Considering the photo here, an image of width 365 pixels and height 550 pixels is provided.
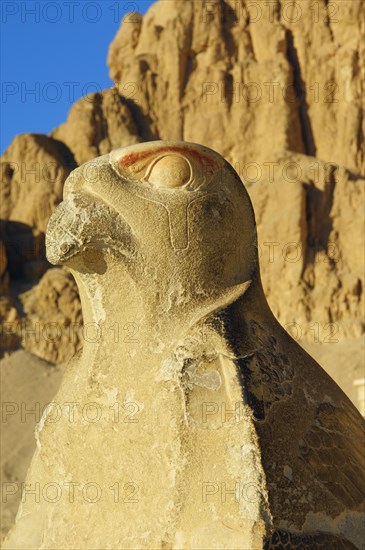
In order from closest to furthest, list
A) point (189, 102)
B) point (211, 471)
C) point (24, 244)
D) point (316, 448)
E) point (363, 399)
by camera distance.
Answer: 1. point (211, 471)
2. point (316, 448)
3. point (363, 399)
4. point (24, 244)
5. point (189, 102)

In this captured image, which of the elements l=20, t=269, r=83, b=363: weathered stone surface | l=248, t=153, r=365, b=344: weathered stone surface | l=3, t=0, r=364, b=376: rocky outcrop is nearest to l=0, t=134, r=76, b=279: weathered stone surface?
l=3, t=0, r=364, b=376: rocky outcrop

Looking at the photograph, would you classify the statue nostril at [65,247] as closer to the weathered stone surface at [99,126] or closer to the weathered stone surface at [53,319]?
the weathered stone surface at [53,319]

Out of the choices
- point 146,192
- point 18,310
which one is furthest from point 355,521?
point 18,310

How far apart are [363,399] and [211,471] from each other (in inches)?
195

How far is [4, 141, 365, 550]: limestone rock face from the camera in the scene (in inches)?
137

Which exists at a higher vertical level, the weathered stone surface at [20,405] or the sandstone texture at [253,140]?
the sandstone texture at [253,140]

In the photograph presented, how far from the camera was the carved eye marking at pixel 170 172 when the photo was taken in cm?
383

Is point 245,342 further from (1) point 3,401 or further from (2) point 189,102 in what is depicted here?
(2) point 189,102

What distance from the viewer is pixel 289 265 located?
2384 cm

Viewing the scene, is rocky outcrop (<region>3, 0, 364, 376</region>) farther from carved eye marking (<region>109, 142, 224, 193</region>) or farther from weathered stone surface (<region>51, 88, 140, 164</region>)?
carved eye marking (<region>109, 142, 224, 193</region>)

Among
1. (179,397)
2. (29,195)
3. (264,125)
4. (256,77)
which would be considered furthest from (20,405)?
(179,397)

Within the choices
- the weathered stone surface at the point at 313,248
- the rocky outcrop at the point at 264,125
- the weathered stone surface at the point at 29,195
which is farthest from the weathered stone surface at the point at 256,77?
the weathered stone surface at the point at 29,195

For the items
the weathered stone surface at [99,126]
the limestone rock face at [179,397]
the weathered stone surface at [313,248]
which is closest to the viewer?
the limestone rock face at [179,397]

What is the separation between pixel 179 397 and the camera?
11.7 feet
